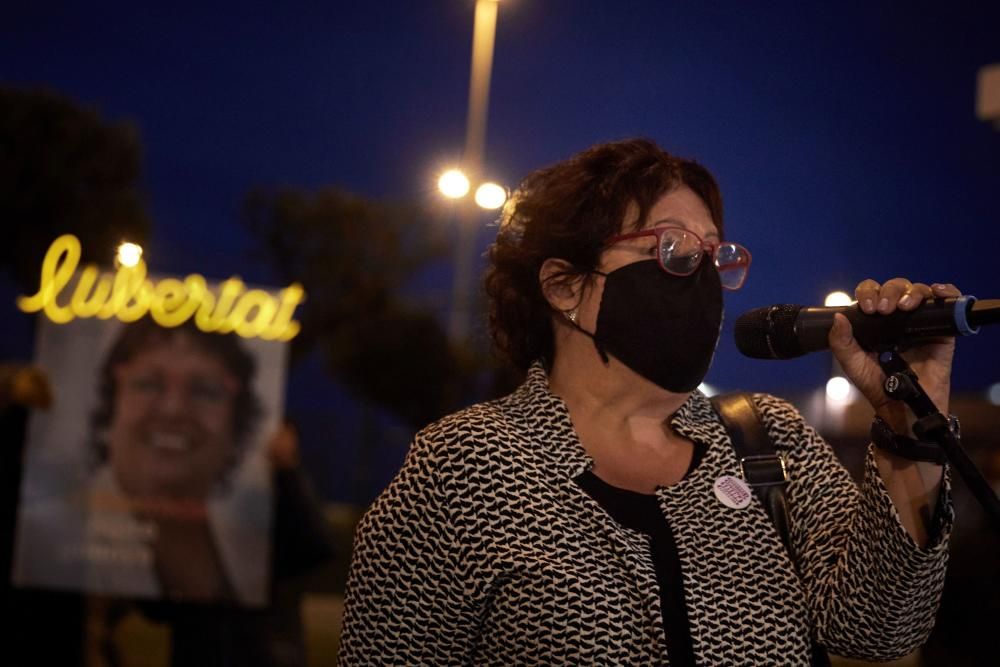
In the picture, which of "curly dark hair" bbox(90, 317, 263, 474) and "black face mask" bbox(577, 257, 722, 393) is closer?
"black face mask" bbox(577, 257, 722, 393)

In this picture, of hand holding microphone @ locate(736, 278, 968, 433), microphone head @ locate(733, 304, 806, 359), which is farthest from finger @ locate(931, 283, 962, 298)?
microphone head @ locate(733, 304, 806, 359)

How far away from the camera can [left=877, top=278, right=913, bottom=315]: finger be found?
5.41 ft

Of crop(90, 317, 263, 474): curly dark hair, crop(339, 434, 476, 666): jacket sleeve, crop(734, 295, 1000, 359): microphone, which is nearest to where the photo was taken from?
crop(734, 295, 1000, 359): microphone

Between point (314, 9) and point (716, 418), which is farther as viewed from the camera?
point (314, 9)

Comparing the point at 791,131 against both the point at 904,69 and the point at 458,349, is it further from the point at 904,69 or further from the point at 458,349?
the point at 458,349

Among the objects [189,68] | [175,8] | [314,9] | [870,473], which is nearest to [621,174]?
[870,473]

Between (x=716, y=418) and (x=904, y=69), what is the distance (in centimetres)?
537

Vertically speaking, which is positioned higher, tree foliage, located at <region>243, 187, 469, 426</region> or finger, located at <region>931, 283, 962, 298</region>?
tree foliage, located at <region>243, 187, 469, 426</region>

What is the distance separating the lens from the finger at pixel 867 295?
66.0 inches

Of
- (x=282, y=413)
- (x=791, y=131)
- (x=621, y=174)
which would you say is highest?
(x=791, y=131)

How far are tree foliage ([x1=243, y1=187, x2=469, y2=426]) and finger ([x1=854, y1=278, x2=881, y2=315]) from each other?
1352cm

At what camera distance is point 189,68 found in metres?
16.8

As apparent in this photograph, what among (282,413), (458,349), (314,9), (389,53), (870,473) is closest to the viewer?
(870,473)

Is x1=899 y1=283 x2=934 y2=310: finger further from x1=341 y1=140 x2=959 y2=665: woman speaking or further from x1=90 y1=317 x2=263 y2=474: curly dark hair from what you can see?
x1=90 y1=317 x2=263 y2=474: curly dark hair
